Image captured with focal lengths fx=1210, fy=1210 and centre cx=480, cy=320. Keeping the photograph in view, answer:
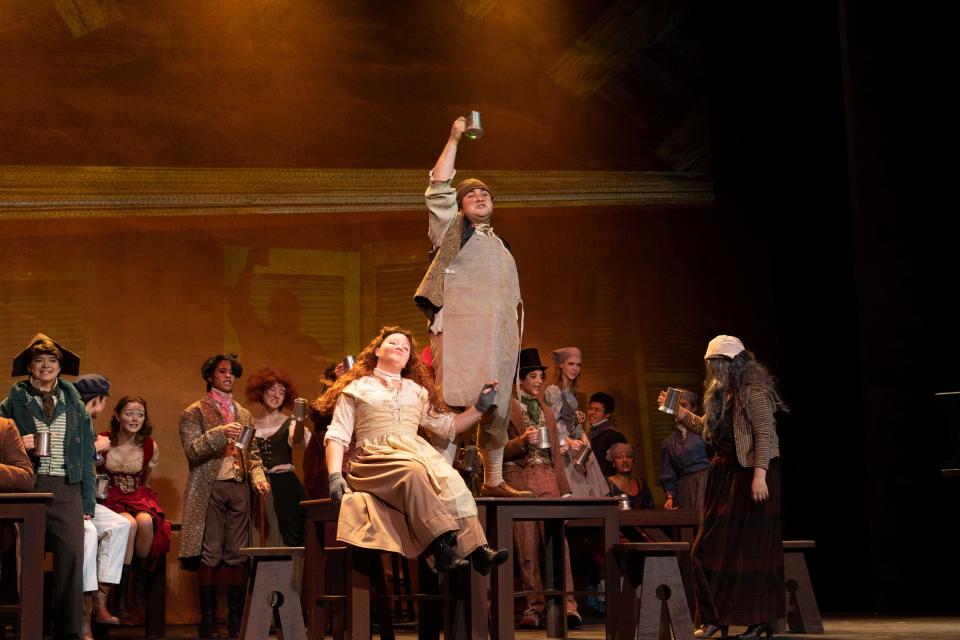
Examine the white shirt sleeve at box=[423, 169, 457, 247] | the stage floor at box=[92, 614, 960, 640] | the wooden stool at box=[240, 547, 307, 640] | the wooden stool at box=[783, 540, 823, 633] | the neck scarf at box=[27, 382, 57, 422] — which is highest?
the white shirt sleeve at box=[423, 169, 457, 247]

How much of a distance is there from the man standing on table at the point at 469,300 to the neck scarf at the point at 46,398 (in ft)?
6.50

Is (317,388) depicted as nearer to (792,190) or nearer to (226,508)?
(226,508)

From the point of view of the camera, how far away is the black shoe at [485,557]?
4.70m

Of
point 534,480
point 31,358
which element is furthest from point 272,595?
point 534,480

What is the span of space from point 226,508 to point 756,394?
9.81 ft

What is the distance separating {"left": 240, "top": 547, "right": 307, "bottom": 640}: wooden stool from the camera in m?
4.86

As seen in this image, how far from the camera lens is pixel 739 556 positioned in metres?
5.84

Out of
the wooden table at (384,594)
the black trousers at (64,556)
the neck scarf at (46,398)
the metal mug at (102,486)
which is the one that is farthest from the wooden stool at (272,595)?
the metal mug at (102,486)

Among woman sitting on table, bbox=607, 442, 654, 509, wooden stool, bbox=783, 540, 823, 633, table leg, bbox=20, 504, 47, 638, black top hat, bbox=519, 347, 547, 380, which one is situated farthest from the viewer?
woman sitting on table, bbox=607, 442, 654, 509

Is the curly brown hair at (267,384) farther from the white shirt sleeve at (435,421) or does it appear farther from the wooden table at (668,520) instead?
the white shirt sleeve at (435,421)

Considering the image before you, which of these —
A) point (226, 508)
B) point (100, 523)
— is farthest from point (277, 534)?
point (100, 523)

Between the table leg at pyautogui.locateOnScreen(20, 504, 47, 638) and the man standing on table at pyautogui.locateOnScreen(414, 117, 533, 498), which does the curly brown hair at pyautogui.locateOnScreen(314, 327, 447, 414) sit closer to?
the man standing on table at pyautogui.locateOnScreen(414, 117, 533, 498)

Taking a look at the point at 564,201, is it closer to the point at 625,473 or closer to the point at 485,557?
the point at 625,473

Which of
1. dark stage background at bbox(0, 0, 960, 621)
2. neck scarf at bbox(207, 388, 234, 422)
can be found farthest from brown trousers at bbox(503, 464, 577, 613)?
dark stage background at bbox(0, 0, 960, 621)
